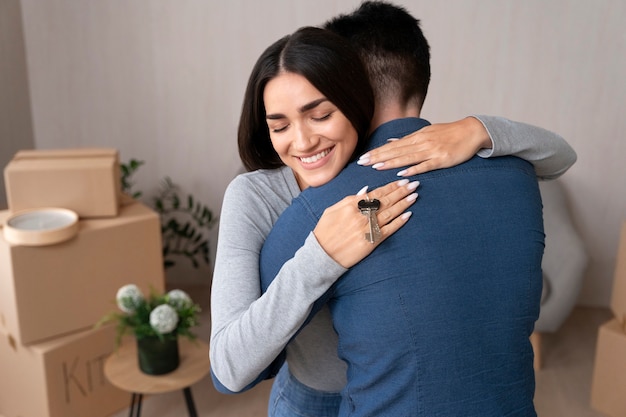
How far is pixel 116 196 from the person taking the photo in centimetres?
259

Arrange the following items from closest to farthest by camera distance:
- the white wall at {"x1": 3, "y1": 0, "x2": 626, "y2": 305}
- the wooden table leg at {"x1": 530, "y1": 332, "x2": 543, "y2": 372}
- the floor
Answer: the floor < the wooden table leg at {"x1": 530, "y1": 332, "x2": 543, "y2": 372} < the white wall at {"x1": 3, "y1": 0, "x2": 626, "y2": 305}

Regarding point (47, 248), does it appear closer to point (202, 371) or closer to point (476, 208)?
point (202, 371)

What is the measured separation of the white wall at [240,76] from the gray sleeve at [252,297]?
2.54 meters

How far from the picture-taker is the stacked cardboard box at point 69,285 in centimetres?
240

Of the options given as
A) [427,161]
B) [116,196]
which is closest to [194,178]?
[116,196]

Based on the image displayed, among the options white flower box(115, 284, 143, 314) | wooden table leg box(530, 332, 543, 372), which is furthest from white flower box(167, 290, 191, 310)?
wooden table leg box(530, 332, 543, 372)

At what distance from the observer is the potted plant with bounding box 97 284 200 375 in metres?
2.24

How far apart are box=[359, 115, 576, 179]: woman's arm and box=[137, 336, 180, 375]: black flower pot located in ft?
4.98

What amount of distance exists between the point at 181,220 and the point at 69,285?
4.31 ft

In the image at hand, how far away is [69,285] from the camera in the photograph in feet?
8.07

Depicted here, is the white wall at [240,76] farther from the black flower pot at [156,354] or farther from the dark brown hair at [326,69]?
the dark brown hair at [326,69]

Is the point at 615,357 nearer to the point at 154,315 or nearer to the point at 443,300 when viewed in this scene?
the point at 154,315

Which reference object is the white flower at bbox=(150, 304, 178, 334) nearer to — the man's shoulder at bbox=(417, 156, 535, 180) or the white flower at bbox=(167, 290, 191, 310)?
the white flower at bbox=(167, 290, 191, 310)

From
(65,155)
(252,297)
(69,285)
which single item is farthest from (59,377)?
(252,297)
